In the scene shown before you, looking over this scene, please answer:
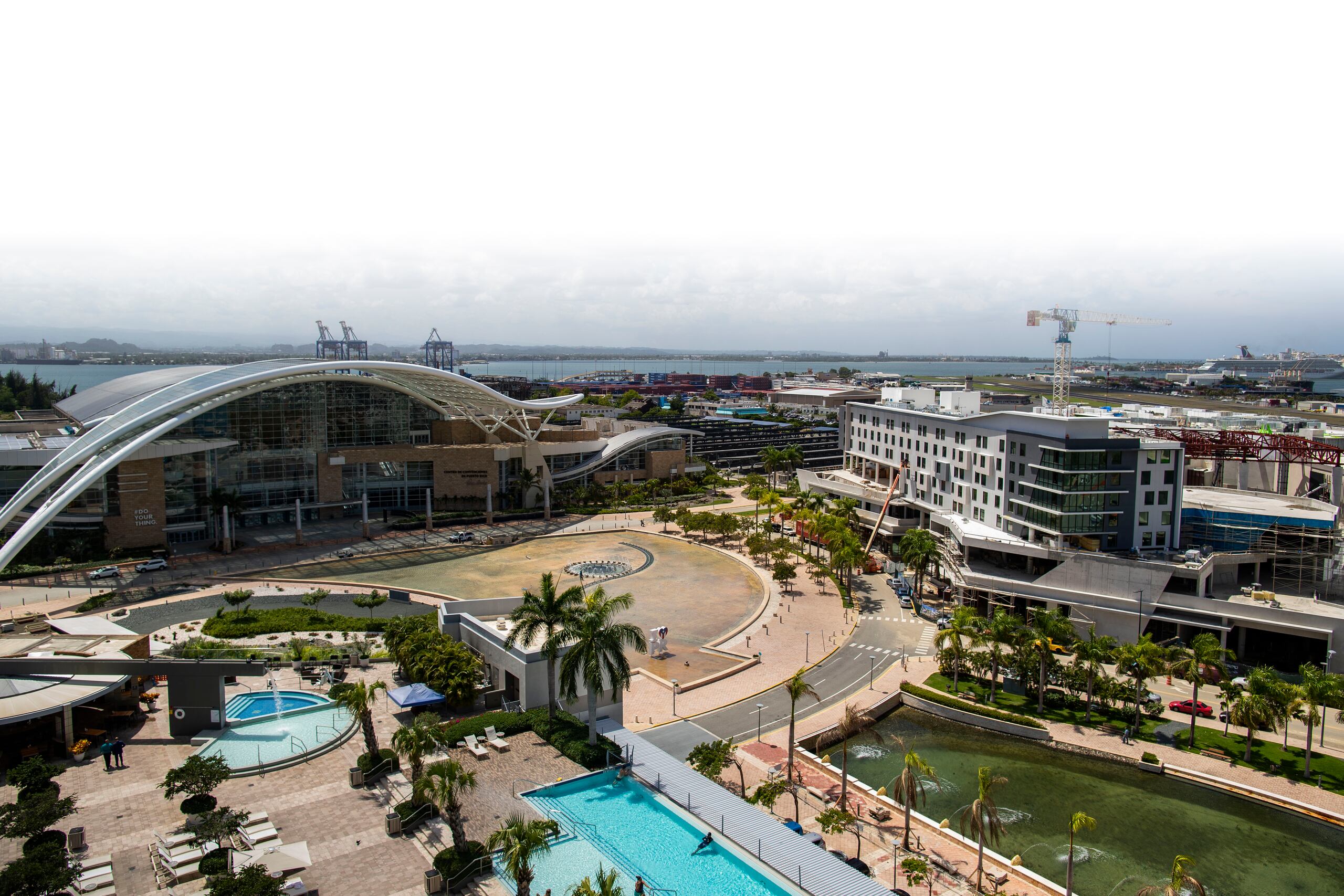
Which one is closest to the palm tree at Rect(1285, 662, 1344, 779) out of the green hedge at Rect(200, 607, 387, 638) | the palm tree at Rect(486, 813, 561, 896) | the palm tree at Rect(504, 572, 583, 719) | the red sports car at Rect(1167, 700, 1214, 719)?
the red sports car at Rect(1167, 700, 1214, 719)

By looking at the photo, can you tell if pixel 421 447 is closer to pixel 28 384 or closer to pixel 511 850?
pixel 511 850

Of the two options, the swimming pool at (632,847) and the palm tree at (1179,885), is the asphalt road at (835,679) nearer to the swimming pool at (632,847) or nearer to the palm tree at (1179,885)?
the swimming pool at (632,847)

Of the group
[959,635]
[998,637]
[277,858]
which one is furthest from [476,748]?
[998,637]

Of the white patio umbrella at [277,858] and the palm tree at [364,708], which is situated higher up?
the palm tree at [364,708]

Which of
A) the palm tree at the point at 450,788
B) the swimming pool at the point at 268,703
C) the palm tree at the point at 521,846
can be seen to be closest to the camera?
the palm tree at the point at 521,846

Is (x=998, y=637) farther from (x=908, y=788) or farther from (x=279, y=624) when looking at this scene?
(x=279, y=624)

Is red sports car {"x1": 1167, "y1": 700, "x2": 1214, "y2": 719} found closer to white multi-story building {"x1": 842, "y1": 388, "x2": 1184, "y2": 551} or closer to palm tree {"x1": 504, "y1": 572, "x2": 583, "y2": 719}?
white multi-story building {"x1": 842, "y1": 388, "x2": 1184, "y2": 551}

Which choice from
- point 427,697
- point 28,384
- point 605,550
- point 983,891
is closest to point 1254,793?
point 983,891

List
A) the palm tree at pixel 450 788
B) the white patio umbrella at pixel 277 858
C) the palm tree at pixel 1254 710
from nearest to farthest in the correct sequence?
1. the white patio umbrella at pixel 277 858
2. the palm tree at pixel 450 788
3. the palm tree at pixel 1254 710

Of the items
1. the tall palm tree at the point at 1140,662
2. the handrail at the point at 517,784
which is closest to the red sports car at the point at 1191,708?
the tall palm tree at the point at 1140,662
